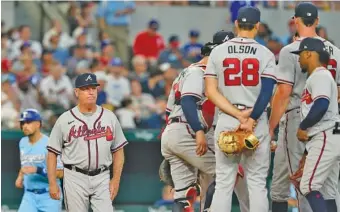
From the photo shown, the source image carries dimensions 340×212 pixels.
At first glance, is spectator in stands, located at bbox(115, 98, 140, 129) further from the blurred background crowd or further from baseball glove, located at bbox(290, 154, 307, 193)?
baseball glove, located at bbox(290, 154, 307, 193)

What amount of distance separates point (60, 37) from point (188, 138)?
30.5 feet

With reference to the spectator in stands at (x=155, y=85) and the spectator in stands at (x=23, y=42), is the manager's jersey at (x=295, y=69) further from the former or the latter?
the spectator in stands at (x=23, y=42)

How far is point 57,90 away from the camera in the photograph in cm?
1684

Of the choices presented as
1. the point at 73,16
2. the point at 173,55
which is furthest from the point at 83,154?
the point at 73,16

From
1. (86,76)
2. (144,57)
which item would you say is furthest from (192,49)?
(86,76)

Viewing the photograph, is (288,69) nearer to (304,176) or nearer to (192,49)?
(304,176)

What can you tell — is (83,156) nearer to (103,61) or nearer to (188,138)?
(188,138)

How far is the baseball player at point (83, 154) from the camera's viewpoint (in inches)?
385

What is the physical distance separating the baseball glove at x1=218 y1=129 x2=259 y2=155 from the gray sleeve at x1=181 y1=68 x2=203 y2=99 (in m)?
0.64

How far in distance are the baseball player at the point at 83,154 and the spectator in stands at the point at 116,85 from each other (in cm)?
685

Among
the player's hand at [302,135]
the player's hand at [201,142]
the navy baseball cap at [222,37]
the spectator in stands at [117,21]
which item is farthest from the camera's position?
the spectator in stands at [117,21]

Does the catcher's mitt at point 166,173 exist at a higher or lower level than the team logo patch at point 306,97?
lower

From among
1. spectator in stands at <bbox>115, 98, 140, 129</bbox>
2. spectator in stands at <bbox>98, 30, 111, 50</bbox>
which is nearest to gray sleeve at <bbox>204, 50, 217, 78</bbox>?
spectator in stands at <bbox>115, 98, 140, 129</bbox>

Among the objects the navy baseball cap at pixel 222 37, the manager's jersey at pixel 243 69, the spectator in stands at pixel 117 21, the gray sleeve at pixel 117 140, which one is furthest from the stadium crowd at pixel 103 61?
the manager's jersey at pixel 243 69
